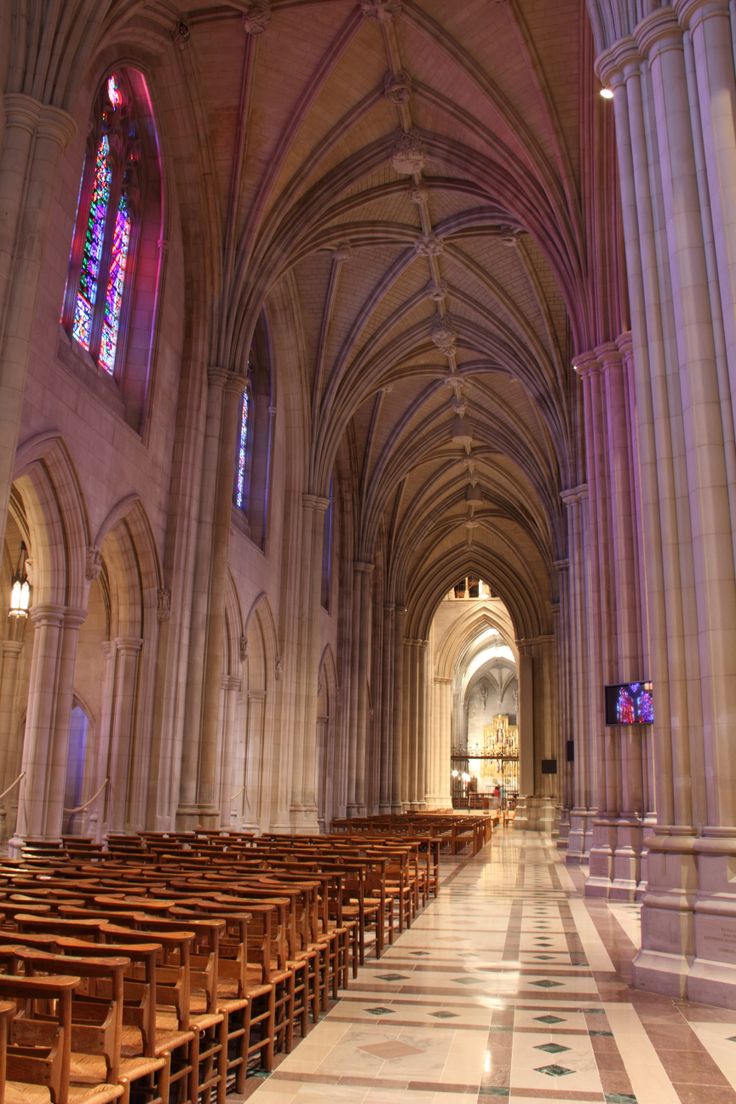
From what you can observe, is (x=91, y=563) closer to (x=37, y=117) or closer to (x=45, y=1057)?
(x=37, y=117)

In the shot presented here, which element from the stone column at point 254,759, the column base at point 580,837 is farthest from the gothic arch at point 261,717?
the column base at point 580,837

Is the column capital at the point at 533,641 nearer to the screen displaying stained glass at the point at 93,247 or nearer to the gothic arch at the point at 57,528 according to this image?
the screen displaying stained glass at the point at 93,247

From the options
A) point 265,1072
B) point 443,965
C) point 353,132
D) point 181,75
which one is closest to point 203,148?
point 181,75

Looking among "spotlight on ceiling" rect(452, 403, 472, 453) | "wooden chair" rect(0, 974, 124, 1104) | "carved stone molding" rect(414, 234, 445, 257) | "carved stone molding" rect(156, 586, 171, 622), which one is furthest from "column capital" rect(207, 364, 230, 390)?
"wooden chair" rect(0, 974, 124, 1104)

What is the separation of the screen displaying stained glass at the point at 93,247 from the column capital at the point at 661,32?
9.20 metres

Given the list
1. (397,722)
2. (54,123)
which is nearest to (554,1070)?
(54,123)

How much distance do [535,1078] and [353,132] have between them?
18460 mm

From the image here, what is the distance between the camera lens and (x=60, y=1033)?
2.97 meters

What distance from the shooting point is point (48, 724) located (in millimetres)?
13289

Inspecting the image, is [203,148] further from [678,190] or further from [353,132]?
[678,190]

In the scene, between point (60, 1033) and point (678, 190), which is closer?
point (60, 1033)

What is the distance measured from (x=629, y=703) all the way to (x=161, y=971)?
10203 mm

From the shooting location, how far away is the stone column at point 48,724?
42.8 feet

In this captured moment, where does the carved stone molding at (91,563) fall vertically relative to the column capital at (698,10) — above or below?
below
